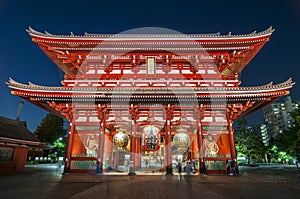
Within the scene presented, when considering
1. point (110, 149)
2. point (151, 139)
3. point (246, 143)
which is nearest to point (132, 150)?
point (151, 139)

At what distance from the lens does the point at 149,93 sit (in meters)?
13.5

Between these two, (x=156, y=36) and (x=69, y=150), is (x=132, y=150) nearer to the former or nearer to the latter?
(x=69, y=150)

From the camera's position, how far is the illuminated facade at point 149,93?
537 inches

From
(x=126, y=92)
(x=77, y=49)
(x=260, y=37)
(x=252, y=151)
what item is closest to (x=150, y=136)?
(x=126, y=92)

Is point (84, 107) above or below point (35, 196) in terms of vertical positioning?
above

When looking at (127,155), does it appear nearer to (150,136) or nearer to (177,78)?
(150,136)

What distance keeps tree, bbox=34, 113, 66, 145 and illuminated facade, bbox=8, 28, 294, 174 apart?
30.9m

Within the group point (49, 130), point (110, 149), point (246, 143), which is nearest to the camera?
point (110, 149)

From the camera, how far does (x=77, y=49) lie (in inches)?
648

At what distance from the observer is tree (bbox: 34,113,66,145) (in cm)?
4272

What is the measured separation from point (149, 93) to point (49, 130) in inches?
1547

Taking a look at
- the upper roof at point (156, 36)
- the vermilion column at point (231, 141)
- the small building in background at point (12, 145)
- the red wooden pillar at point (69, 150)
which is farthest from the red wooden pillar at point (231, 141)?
the small building in background at point (12, 145)

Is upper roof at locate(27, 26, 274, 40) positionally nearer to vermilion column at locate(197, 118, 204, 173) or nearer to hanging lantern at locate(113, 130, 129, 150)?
vermilion column at locate(197, 118, 204, 173)

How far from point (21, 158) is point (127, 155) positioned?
35.4 ft
